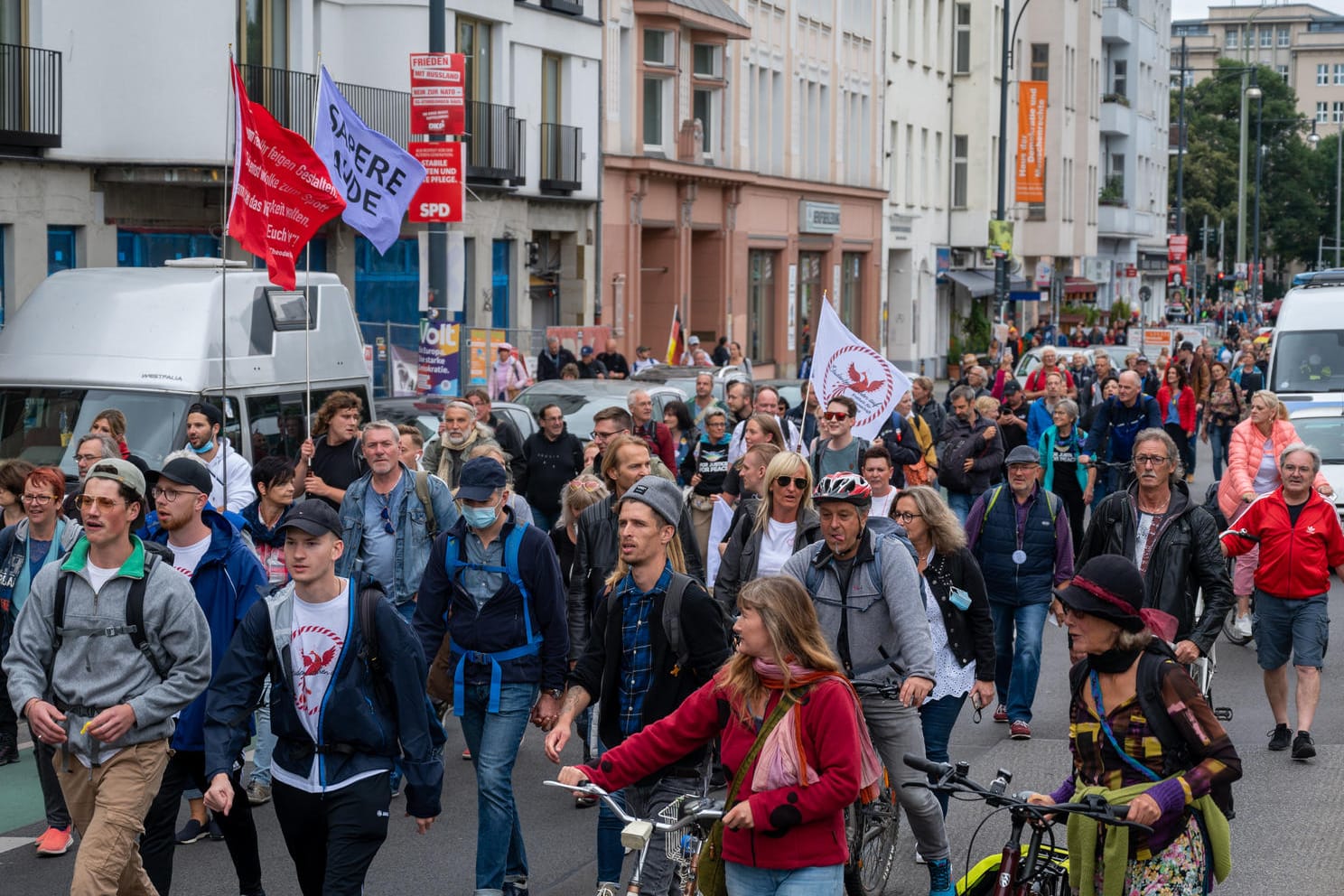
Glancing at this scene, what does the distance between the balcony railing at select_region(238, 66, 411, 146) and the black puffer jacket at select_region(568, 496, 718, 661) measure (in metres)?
18.3

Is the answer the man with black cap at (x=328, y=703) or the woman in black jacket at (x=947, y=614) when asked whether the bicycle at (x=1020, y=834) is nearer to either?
the man with black cap at (x=328, y=703)

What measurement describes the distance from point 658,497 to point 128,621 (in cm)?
187

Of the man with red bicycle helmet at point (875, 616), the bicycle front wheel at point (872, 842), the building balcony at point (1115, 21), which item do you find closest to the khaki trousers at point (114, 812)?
the man with red bicycle helmet at point (875, 616)

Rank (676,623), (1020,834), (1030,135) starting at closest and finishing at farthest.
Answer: (1020,834) < (676,623) < (1030,135)

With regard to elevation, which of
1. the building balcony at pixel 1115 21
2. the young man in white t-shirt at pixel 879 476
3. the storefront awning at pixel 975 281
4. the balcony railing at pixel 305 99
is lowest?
the young man in white t-shirt at pixel 879 476

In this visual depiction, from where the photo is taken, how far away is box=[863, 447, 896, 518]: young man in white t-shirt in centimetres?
1084

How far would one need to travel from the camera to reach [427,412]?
57.8ft

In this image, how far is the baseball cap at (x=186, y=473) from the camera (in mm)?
7066

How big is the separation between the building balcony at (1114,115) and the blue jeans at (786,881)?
77.6 m

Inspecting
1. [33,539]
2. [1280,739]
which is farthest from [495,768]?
[1280,739]

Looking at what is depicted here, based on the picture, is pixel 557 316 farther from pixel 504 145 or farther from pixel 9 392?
pixel 9 392

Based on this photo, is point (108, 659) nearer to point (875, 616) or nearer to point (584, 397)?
point (875, 616)

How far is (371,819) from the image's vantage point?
20.2 feet

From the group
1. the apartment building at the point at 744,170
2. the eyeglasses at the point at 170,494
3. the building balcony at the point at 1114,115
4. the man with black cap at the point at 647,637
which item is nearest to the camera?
the man with black cap at the point at 647,637
